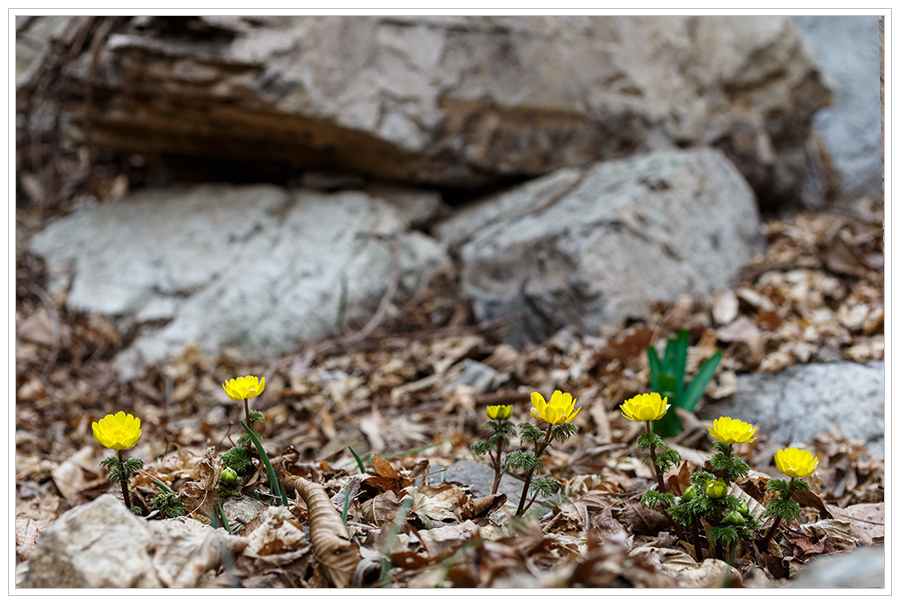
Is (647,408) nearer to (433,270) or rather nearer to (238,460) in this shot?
(238,460)

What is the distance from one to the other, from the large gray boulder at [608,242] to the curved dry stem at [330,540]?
1770 millimetres

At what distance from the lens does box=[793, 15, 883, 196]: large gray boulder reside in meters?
5.17

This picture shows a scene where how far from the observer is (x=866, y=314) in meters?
2.61

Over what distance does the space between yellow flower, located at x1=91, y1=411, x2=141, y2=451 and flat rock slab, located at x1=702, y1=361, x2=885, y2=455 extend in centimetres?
184

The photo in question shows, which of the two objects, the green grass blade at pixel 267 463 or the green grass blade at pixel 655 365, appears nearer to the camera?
the green grass blade at pixel 267 463

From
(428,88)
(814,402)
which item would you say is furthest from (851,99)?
(814,402)

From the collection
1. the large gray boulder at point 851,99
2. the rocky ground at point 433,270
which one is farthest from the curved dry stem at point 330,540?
the large gray boulder at point 851,99

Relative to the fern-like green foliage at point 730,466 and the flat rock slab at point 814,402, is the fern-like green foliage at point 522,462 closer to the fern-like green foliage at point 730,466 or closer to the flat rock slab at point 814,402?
the fern-like green foliage at point 730,466

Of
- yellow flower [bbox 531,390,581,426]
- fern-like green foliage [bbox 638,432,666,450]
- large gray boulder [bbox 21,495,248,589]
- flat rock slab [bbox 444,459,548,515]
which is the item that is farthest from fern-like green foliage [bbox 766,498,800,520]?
large gray boulder [bbox 21,495,248,589]

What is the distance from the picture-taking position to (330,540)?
3.54 feet

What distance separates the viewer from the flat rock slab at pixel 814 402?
6.94 ft

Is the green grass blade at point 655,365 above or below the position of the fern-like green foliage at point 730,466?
below

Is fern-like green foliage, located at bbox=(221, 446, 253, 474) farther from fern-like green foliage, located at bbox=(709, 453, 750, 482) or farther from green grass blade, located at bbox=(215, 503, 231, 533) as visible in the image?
fern-like green foliage, located at bbox=(709, 453, 750, 482)
